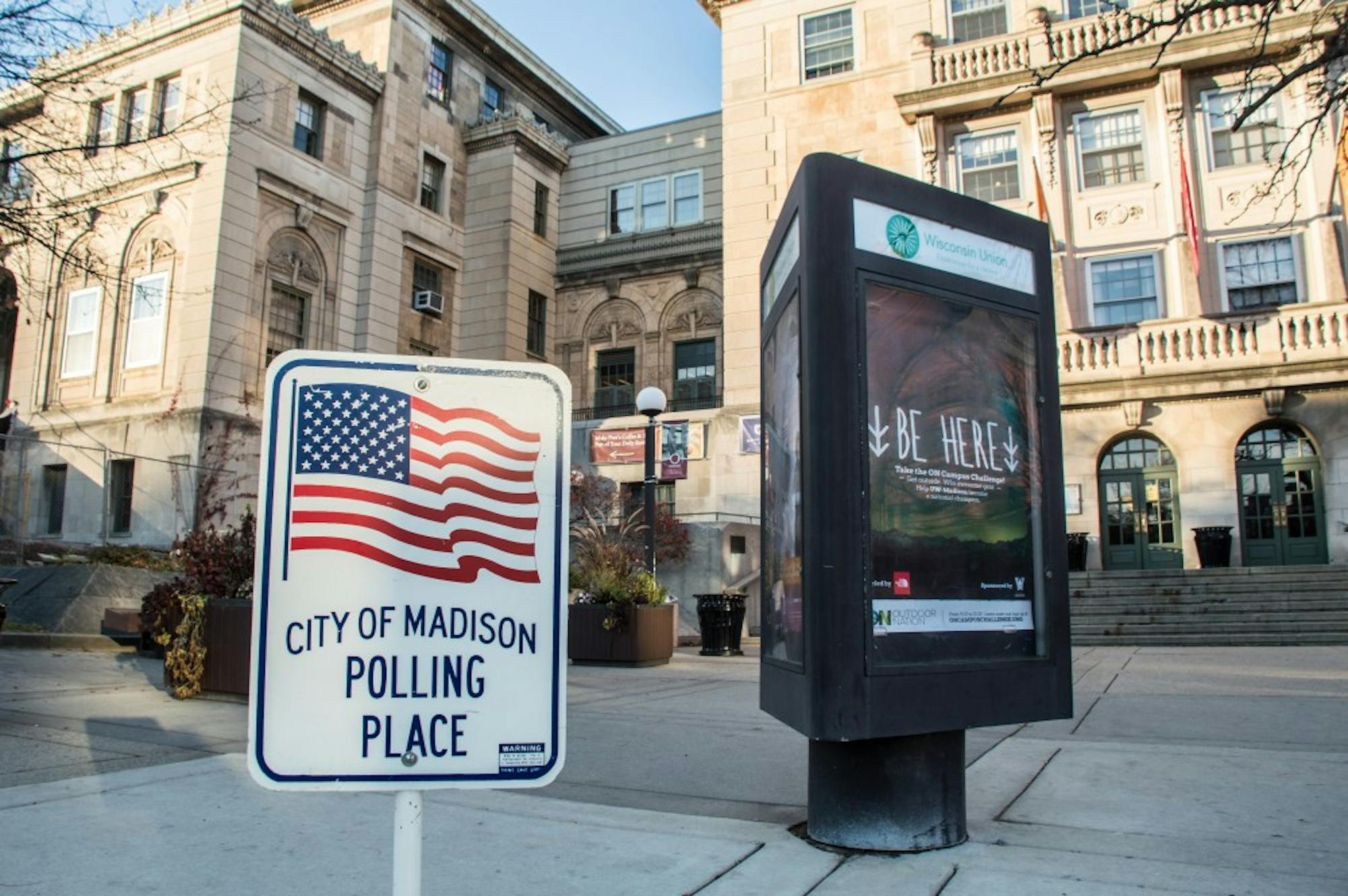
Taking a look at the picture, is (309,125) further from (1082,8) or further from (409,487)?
(409,487)

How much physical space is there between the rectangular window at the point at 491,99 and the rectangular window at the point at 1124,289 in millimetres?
21473

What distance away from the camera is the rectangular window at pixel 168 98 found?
26953 mm

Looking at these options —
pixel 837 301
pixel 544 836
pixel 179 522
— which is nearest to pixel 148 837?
pixel 544 836

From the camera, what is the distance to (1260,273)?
75.6 feet

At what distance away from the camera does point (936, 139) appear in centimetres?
2567

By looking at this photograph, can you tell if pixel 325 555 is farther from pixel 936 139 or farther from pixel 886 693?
pixel 936 139

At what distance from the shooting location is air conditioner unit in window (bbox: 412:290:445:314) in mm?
31234

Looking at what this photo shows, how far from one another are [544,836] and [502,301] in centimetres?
2959

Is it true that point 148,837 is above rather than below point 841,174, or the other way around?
below

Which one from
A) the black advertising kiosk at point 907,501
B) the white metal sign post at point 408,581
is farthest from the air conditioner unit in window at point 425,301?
the white metal sign post at point 408,581

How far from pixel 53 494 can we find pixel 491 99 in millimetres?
19935

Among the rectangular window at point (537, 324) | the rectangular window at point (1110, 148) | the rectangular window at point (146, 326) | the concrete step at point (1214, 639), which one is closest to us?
the concrete step at point (1214, 639)

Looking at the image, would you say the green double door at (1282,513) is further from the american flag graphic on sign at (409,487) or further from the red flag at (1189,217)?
the american flag graphic on sign at (409,487)

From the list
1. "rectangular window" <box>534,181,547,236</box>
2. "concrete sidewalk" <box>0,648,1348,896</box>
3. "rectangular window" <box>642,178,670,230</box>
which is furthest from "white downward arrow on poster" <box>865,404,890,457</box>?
"rectangular window" <box>534,181,547,236</box>
